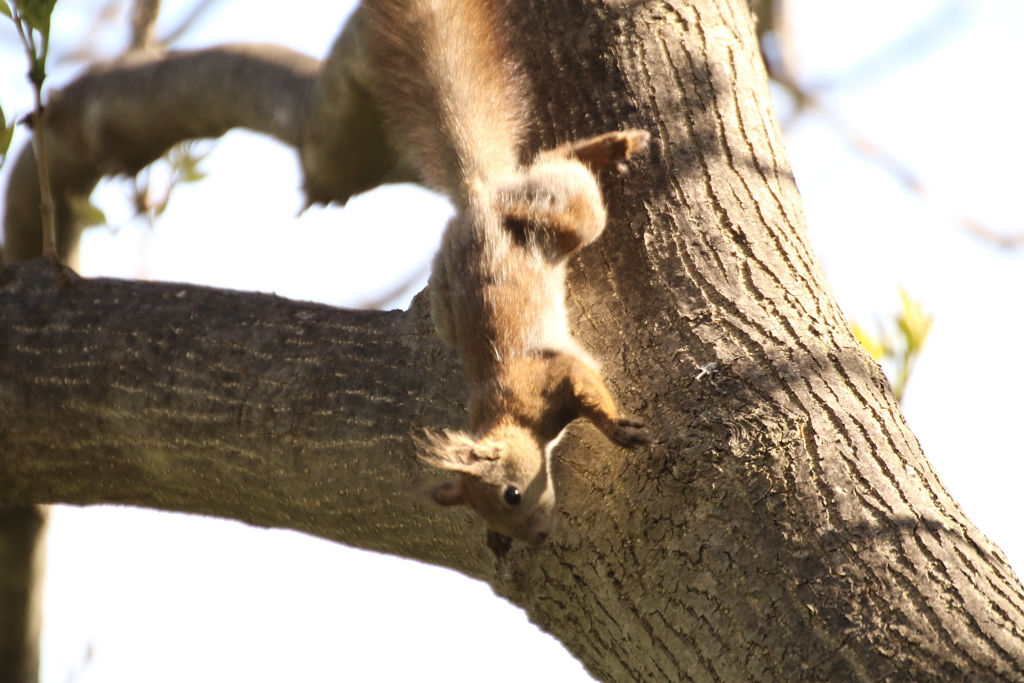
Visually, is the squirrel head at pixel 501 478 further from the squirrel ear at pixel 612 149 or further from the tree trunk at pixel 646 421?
the squirrel ear at pixel 612 149

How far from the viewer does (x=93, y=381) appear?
2969 mm

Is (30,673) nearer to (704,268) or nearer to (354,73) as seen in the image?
(354,73)

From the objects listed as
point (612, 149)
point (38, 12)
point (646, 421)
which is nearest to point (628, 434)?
point (646, 421)

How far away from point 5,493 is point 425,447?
5.50 ft

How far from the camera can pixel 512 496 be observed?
2.64 m

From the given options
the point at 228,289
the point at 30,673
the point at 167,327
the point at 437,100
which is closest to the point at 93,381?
the point at 167,327

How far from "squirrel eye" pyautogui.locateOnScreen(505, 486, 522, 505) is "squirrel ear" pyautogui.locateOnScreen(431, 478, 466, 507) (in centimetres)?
13

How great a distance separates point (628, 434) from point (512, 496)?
1.65 feet

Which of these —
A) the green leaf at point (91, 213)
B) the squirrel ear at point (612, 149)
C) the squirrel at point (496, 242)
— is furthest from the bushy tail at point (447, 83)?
the green leaf at point (91, 213)

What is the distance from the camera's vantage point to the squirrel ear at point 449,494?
2.64 meters

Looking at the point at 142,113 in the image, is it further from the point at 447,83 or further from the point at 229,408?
the point at 229,408

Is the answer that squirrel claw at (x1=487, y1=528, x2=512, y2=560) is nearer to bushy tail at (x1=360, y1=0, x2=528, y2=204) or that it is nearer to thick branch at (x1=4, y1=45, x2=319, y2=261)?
bushy tail at (x1=360, y1=0, x2=528, y2=204)

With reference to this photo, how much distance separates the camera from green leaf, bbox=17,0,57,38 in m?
2.37

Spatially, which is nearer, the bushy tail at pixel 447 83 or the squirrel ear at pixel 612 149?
the squirrel ear at pixel 612 149
